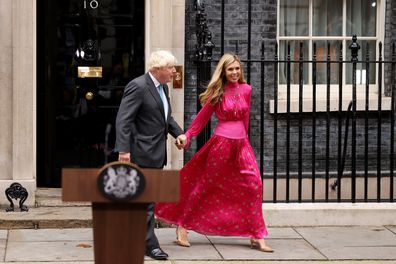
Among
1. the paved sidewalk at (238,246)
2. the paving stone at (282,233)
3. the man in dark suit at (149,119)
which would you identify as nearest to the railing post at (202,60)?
the paved sidewalk at (238,246)

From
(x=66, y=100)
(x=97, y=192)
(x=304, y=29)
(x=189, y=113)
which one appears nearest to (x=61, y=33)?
(x=66, y=100)

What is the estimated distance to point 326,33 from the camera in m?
11.2

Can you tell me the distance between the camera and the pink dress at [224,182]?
8680mm

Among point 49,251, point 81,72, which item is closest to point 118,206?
point 49,251

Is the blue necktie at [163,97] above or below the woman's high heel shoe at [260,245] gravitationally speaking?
above

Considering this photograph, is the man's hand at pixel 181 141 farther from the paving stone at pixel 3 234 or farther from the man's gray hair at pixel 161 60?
the paving stone at pixel 3 234

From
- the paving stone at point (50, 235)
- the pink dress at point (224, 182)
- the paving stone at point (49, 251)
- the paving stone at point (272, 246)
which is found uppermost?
the pink dress at point (224, 182)

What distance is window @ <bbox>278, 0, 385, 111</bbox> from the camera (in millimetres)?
11031

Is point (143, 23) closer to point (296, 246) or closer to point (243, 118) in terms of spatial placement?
point (243, 118)

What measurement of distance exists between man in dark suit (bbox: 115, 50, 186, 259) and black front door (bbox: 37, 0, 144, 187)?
7.85 feet

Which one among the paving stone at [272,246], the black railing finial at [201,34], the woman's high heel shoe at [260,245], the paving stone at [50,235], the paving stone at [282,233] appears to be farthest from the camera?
the black railing finial at [201,34]

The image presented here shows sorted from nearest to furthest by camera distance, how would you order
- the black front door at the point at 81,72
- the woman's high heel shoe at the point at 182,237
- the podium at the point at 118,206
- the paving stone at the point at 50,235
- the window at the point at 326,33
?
the podium at the point at 118,206
the woman's high heel shoe at the point at 182,237
the paving stone at the point at 50,235
the black front door at the point at 81,72
the window at the point at 326,33

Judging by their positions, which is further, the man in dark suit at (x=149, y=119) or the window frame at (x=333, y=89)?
the window frame at (x=333, y=89)

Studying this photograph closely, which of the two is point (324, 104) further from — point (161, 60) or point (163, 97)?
point (161, 60)
